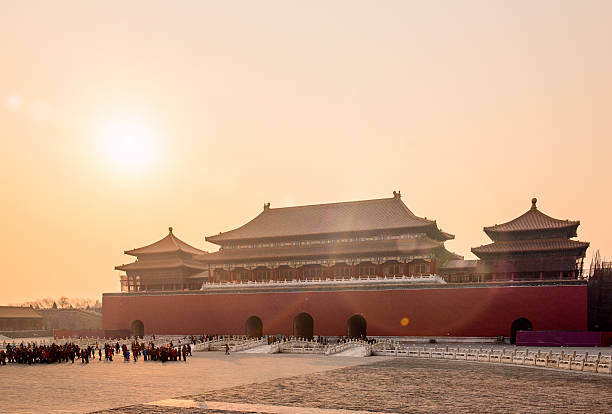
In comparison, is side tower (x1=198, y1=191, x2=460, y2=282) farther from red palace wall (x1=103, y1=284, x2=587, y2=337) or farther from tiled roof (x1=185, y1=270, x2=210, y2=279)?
tiled roof (x1=185, y1=270, x2=210, y2=279)

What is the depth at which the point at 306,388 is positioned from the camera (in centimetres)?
2006

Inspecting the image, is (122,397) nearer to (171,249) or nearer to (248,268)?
(248,268)

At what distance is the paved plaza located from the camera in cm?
1627

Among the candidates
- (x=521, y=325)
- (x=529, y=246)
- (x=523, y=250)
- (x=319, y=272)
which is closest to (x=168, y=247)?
(x=319, y=272)

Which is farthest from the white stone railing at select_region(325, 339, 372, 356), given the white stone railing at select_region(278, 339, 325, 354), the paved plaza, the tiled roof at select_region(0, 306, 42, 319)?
the tiled roof at select_region(0, 306, 42, 319)

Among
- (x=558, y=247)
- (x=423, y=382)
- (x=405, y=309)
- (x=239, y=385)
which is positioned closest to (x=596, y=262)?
(x=558, y=247)

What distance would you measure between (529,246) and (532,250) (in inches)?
24.0

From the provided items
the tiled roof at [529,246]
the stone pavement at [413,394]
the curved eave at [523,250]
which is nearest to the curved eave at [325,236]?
the curved eave at [523,250]

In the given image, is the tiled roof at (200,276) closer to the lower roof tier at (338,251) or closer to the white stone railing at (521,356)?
the lower roof tier at (338,251)

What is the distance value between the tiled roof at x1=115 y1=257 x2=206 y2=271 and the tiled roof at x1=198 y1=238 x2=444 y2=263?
3558mm

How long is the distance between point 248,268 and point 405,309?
1454 centimetres

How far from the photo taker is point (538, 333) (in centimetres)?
3797

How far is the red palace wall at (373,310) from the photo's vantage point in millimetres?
40594

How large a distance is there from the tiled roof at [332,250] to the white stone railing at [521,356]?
11374 millimetres
